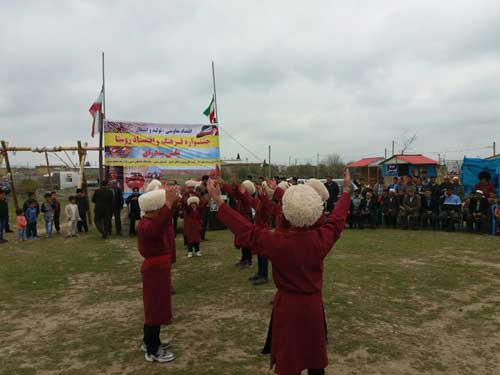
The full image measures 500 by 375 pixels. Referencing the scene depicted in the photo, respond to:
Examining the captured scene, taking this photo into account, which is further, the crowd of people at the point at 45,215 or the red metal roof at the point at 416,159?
the red metal roof at the point at 416,159

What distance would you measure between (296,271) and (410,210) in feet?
40.4

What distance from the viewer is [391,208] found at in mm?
14328

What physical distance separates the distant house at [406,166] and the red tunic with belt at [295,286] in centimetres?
2467

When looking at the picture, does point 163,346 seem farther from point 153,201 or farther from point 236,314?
point 153,201

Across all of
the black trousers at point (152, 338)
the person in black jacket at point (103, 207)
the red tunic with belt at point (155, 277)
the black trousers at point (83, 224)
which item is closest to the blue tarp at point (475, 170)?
the person in black jacket at point (103, 207)

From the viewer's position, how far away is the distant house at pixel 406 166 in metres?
26.1

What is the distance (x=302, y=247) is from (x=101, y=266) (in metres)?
7.50

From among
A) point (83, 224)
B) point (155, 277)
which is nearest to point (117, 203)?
point (83, 224)

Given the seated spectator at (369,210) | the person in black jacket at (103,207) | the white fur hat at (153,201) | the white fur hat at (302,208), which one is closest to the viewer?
the white fur hat at (302,208)

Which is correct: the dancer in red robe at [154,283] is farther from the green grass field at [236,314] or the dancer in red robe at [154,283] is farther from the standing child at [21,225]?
the standing child at [21,225]

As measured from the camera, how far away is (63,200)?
28.4m

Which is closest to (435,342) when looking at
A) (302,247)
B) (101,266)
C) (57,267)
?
(302,247)

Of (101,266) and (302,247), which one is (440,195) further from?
(302,247)

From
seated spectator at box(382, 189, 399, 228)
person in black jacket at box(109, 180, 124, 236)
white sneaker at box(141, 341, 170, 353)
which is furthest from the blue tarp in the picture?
white sneaker at box(141, 341, 170, 353)
